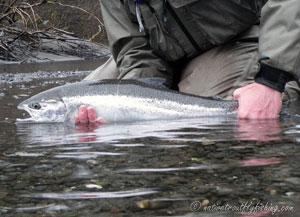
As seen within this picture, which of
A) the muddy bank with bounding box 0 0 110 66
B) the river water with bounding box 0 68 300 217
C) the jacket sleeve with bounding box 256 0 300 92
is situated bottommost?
the muddy bank with bounding box 0 0 110 66

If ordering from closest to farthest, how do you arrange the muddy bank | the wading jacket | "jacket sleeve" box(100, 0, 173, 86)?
the wading jacket → "jacket sleeve" box(100, 0, 173, 86) → the muddy bank

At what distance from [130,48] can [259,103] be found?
5.68 feet

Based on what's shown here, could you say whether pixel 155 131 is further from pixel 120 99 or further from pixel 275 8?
pixel 275 8

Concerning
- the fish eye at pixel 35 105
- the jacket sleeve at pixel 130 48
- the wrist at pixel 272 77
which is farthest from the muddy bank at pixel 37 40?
the wrist at pixel 272 77

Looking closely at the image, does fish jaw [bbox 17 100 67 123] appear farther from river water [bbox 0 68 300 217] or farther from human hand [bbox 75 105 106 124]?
river water [bbox 0 68 300 217]

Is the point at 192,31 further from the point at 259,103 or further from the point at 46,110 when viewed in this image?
the point at 46,110

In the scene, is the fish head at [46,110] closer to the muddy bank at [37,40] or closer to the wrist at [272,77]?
the wrist at [272,77]

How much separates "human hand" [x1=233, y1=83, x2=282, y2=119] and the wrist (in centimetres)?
3

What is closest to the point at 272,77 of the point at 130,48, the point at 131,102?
the point at 131,102

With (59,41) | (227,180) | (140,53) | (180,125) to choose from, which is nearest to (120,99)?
(180,125)

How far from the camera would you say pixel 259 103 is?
301 cm

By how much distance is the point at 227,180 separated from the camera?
1.59m

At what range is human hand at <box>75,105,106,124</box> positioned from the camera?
10.9 ft

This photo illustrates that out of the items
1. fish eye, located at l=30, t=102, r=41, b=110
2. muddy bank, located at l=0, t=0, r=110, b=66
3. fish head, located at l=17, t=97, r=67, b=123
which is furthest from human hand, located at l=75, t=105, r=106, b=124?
muddy bank, located at l=0, t=0, r=110, b=66
